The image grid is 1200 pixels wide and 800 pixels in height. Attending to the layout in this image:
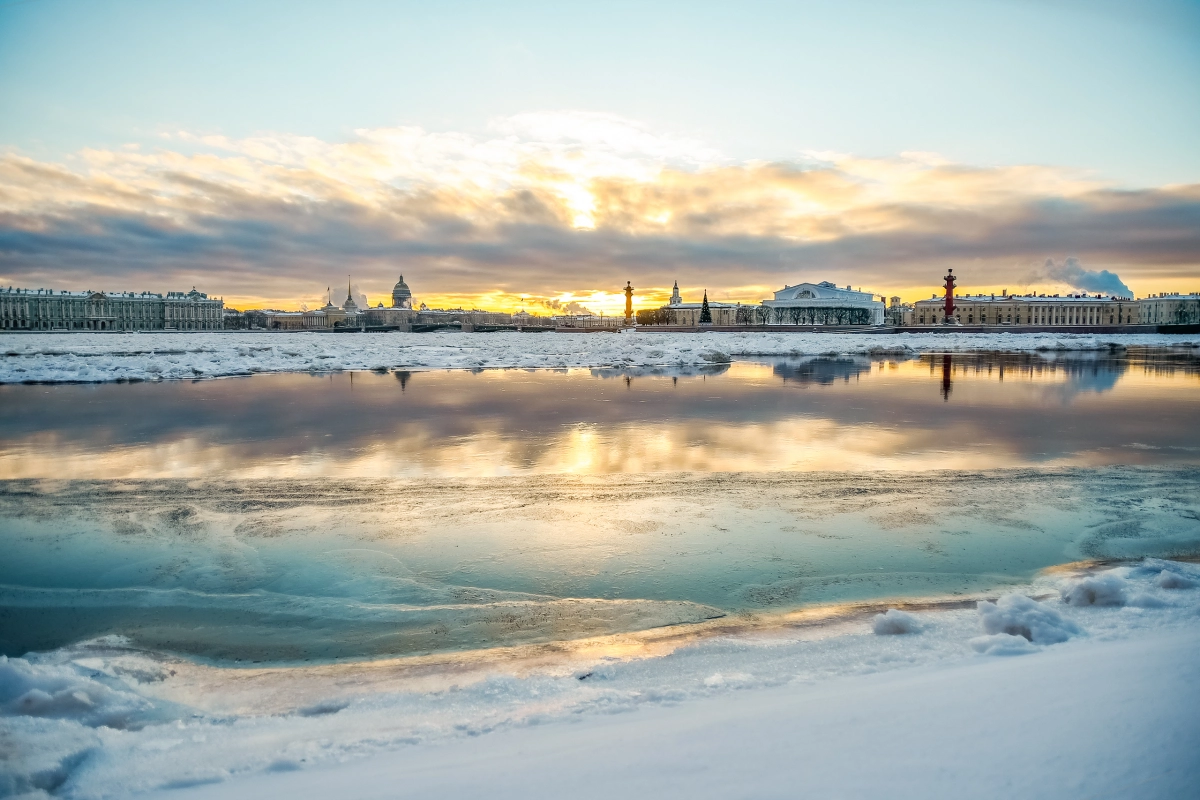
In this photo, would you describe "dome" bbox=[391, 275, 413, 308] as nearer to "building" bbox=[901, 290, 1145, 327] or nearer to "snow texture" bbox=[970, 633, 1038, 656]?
"building" bbox=[901, 290, 1145, 327]

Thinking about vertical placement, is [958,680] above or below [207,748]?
above

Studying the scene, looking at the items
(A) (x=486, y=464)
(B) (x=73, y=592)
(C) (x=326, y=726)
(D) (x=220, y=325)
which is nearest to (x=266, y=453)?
(A) (x=486, y=464)

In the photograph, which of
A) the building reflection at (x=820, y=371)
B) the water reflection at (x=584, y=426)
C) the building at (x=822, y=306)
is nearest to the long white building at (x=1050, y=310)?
the building at (x=822, y=306)

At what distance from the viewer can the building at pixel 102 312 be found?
12481 cm

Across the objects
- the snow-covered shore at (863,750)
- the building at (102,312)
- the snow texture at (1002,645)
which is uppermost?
the building at (102,312)

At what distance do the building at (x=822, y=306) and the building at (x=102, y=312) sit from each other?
4199 inches

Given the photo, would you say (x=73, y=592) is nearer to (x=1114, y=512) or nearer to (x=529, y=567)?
(x=529, y=567)

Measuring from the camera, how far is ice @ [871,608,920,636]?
3.67 m

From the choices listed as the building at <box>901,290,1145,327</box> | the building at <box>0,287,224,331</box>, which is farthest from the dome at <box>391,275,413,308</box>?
the building at <box>901,290,1145,327</box>

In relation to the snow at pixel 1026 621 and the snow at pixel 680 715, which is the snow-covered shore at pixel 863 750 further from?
the snow at pixel 1026 621

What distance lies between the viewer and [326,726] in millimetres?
2838

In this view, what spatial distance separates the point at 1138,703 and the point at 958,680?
583 millimetres

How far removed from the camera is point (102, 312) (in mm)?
134875

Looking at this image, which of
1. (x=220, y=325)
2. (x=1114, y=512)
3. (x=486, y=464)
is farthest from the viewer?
(x=220, y=325)
